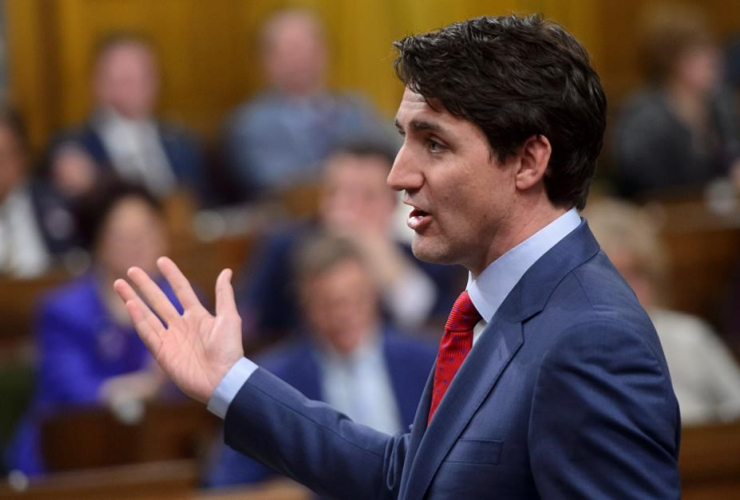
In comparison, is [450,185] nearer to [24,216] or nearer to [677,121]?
[24,216]

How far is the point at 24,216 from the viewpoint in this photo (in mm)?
5258

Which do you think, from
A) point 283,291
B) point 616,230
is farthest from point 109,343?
point 616,230

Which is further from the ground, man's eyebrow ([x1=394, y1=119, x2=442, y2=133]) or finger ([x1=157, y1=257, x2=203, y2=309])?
man's eyebrow ([x1=394, y1=119, x2=442, y2=133])

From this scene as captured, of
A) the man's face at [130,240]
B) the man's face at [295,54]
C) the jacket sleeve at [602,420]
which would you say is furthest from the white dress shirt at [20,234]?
the jacket sleeve at [602,420]

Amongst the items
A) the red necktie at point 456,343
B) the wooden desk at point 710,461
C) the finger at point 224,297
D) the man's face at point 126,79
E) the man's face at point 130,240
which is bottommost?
the wooden desk at point 710,461

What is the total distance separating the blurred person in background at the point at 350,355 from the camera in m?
3.45

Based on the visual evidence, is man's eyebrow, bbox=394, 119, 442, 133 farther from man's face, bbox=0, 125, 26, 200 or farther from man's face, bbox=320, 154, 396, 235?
man's face, bbox=0, 125, 26, 200

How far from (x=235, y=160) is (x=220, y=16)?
1.03 metres

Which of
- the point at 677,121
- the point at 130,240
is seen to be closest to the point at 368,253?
the point at 130,240

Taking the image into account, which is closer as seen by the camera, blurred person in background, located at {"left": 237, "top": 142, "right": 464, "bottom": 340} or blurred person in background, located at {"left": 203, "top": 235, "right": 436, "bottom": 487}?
blurred person in background, located at {"left": 203, "top": 235, "right": 436, "bottom": 487}

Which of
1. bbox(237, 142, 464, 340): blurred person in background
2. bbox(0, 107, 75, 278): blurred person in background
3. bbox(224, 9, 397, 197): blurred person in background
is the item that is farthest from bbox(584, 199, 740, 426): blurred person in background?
bbox(224, 9, 397, 197): blurred person in background

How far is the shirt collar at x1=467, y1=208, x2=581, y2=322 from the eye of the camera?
1.46m

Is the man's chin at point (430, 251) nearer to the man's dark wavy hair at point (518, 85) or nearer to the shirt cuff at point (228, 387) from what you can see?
the man's dark wavy hair at point (518, 85)

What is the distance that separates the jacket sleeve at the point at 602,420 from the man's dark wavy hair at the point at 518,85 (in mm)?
212
